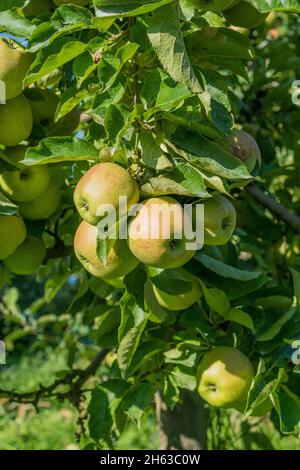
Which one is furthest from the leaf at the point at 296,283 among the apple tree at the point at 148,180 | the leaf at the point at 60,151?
the leaf at the point at 60,151

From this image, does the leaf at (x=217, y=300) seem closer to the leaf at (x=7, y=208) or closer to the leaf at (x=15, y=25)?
the leaf at (x=7, y=208)

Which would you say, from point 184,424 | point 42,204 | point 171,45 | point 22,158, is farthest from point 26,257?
point 184,424

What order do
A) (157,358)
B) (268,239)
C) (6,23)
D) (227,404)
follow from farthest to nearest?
(268,239)
(157,358)
(227,404)
(6,23)

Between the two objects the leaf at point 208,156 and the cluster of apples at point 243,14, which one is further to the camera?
the cluster of apples at point 243,14

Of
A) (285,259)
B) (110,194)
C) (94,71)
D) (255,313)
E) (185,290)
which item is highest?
(94,71)

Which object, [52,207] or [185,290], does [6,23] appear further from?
[185,290]

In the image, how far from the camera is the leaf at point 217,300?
1.19 meters

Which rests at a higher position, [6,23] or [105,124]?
[6,23]

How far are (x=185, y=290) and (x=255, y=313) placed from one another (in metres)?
0.28

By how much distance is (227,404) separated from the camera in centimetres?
127

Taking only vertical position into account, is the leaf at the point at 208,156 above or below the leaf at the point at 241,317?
above

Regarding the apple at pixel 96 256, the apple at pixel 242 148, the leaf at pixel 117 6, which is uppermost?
the leaf at pixel 117 6

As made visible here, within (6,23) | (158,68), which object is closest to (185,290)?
(158,68)

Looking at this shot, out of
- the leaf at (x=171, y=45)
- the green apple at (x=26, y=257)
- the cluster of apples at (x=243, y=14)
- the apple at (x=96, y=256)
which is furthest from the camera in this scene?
the green apple at (x=26, y=257)
